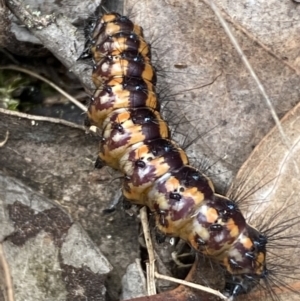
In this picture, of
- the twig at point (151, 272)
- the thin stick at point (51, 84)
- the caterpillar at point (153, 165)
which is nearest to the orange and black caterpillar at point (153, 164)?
the caterpillar at point (153, 165)

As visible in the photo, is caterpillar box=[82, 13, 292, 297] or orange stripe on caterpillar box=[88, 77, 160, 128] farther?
orange stripe on caterpillar box=[88, 77, 160, 128]

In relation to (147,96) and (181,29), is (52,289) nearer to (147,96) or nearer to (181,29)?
(147,96)

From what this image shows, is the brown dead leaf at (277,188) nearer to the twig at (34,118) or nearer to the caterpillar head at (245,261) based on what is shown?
the caterpillar head at (245,261)

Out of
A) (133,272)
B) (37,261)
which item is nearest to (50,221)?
(37,261)

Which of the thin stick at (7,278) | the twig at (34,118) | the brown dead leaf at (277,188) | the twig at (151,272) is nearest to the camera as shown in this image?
the thin stick at (7,278)

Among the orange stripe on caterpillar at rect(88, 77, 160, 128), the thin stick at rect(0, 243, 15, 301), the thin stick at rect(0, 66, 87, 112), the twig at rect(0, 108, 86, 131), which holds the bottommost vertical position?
the thin stick at rect(0, 243, 15, 301)

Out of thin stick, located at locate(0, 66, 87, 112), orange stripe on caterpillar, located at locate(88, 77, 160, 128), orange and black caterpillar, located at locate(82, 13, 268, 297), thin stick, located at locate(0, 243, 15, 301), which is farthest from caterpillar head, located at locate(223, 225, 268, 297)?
thin stick, located at locate(0, 66, 87, 112)

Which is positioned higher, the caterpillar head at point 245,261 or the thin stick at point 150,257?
the caterpillar head at point 245,261

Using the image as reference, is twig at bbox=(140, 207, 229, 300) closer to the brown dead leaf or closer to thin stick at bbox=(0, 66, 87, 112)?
the brown dead leaf

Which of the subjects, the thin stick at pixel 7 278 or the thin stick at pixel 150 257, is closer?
the thin stick at pixel 7 278
